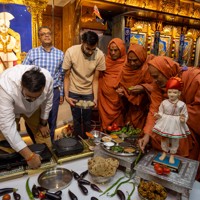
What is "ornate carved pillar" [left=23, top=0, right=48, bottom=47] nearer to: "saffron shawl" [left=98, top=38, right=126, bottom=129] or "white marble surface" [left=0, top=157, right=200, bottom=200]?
"saffron shawl" [left=98, top=38, right=126, bottom=129]

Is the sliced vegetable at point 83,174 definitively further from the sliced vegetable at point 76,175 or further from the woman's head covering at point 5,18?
the woman's head covering at point 5,18

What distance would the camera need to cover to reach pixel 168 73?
139 centimetres

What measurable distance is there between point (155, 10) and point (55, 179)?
16.0 ft

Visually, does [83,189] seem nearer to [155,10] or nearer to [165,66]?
[165,66]

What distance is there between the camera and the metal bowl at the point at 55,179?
1.13m

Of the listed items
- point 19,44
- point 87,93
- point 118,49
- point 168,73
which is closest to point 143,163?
point 168,73

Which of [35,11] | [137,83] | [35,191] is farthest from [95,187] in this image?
[35,11]

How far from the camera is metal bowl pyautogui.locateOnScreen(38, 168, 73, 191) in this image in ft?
3.71

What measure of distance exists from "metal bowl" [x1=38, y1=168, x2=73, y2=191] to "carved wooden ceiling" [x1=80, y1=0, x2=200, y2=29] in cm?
354

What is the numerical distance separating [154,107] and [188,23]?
223 inches

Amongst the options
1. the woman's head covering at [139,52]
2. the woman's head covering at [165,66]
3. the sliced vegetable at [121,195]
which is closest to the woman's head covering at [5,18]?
the woman's head covering at [139,52]

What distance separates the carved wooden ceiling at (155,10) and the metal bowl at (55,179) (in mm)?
3541

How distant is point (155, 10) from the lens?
4.97 metres

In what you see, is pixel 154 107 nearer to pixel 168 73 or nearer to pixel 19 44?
pixel 168 73
